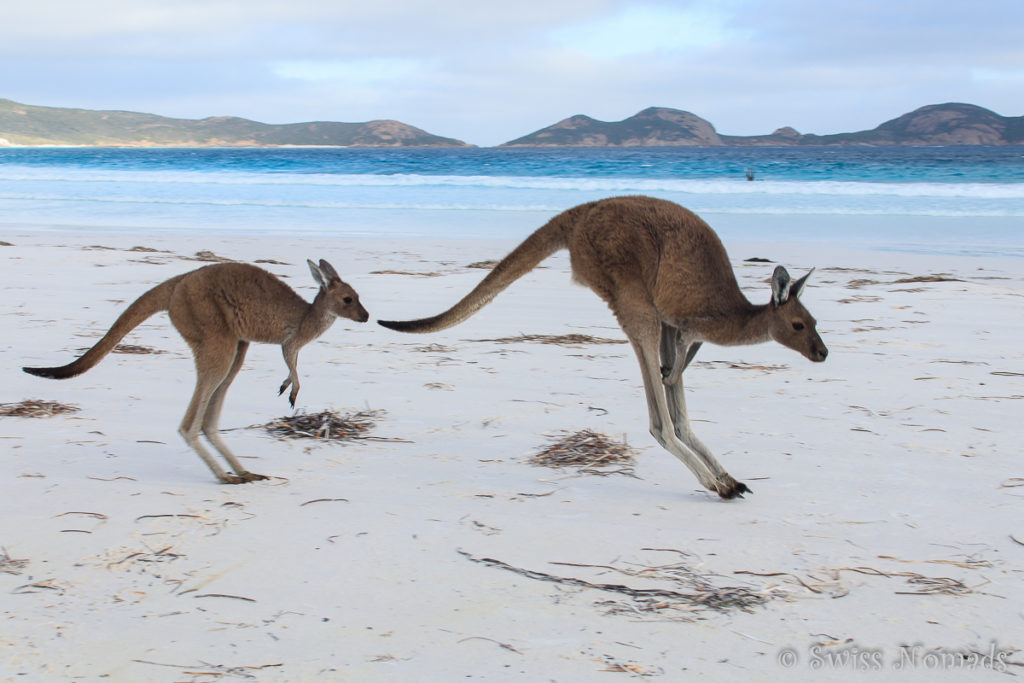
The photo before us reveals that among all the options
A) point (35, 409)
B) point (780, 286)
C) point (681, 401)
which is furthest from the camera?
point (35, 409)

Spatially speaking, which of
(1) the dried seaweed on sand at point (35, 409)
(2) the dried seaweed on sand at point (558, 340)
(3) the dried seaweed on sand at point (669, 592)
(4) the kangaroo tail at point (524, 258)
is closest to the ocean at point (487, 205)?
(2) the dried seaweed on sand at point (558, 340)

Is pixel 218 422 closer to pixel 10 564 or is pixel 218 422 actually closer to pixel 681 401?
pixel 10 564

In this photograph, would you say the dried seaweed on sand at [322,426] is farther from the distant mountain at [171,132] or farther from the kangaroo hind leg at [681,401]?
the distant mountain at [171,132]

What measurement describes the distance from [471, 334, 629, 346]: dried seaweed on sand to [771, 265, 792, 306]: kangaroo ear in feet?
8.64

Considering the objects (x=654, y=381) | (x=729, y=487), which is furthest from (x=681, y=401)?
(x=729, y=487)

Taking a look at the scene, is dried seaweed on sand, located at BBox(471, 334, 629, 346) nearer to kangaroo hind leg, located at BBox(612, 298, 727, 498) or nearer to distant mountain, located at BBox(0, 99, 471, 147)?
kangaroo hind leg, located at BBox(612, 298, 727, 498)

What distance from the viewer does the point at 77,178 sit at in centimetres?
3052

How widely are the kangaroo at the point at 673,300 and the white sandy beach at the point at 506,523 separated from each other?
285 mm

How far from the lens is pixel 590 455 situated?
356 cm

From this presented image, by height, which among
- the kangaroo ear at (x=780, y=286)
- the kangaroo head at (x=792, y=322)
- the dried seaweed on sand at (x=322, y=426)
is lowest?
the dried seaweed on sand at (x=322, y=426)

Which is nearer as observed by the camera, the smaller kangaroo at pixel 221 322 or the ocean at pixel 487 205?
the smaller kangaroo at pixel 221 322

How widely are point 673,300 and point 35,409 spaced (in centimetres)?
275

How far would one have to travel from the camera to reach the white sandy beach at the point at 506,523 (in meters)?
2.13

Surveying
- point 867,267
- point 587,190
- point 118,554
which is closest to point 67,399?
point 118,554
